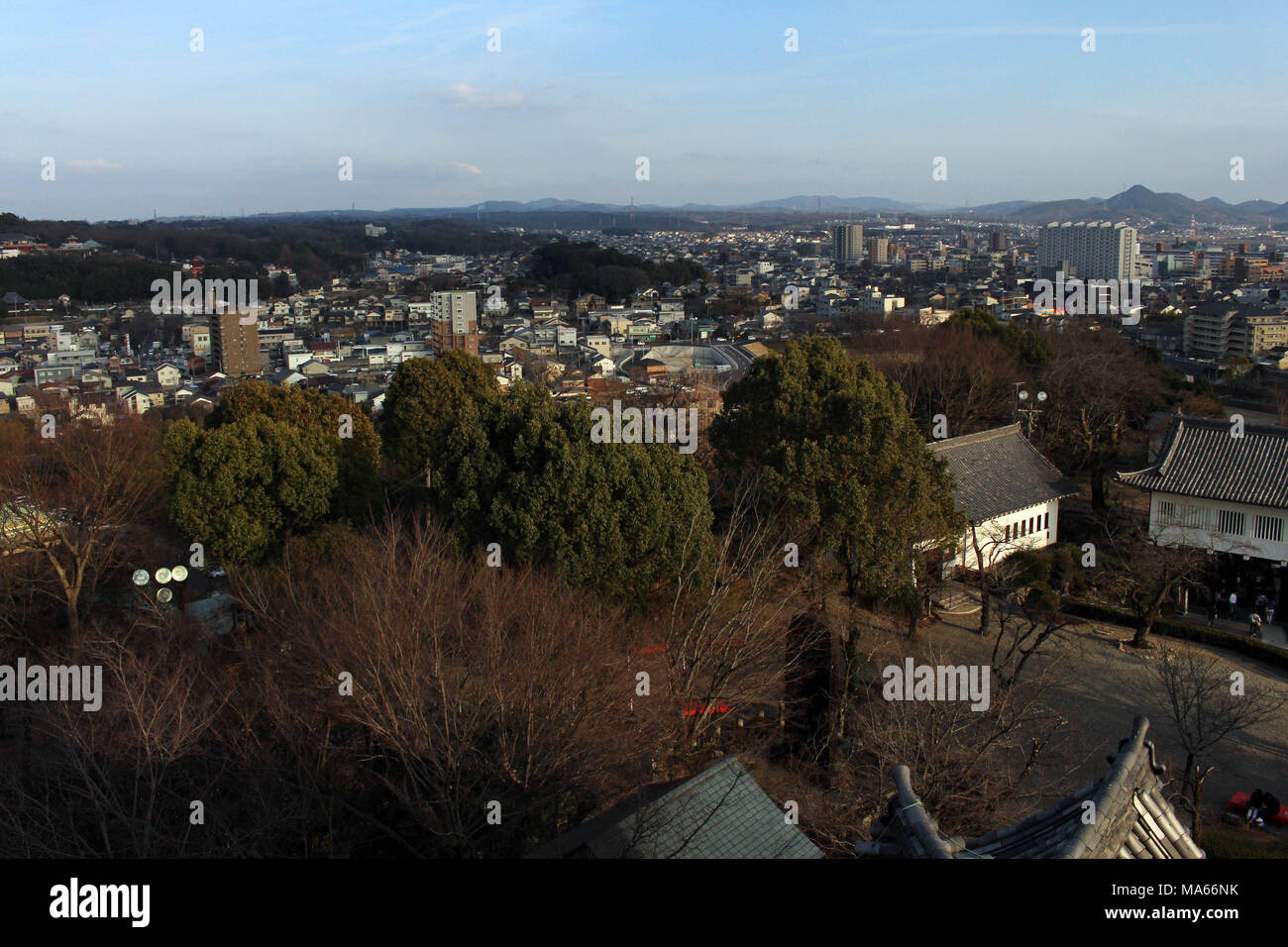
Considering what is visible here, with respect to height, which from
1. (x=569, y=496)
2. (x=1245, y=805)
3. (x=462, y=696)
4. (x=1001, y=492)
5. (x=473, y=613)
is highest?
(x=569, y=496)

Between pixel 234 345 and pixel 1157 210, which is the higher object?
pixel 1157 210

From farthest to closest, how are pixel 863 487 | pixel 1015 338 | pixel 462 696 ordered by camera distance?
pixel 1015 338
pixel 863 487
pixel 462 696

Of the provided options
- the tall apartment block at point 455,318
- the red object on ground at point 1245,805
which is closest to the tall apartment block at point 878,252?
the tall apartment block at point 455,318

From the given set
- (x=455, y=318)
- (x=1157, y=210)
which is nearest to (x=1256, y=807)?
(x=455, y=318)
